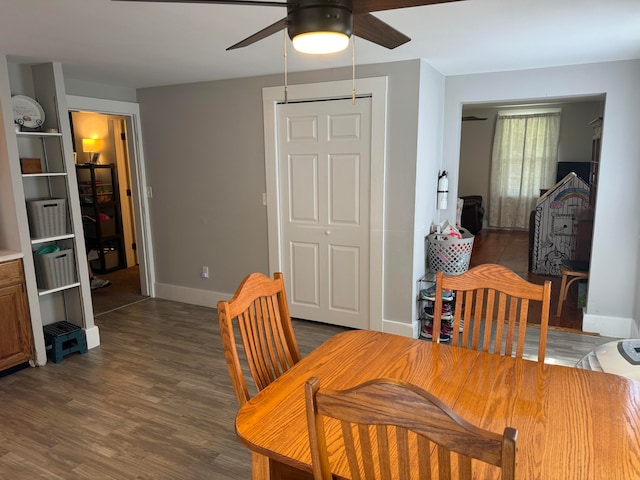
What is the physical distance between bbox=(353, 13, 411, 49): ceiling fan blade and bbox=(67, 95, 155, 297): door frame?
3518mm

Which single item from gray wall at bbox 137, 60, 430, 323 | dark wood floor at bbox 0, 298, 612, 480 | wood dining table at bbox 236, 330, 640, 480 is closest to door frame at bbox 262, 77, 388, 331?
gray wall at bbox 137, 60, 430, 323

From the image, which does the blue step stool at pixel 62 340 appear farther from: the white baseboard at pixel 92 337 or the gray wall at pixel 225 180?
the gray wall at pixel 225 180

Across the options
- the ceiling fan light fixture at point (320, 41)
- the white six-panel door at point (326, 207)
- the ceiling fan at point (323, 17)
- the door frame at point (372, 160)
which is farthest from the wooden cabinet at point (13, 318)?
the ceiling fan light fixture at point (320, 41)

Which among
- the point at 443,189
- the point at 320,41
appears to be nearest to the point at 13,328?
the point at 320,41

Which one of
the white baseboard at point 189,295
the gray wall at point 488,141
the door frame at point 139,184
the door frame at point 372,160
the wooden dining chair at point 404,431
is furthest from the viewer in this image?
the gray wall at point 488,141

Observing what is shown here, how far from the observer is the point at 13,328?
3.17m

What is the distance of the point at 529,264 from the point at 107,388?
206 inches

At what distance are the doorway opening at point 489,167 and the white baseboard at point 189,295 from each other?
3.41 m

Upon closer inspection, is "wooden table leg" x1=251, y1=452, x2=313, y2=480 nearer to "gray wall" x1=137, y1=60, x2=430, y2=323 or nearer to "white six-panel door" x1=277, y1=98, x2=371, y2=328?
"gray wall" x1=137, y1=60, x2=430, y2=323

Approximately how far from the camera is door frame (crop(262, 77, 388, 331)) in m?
3.53

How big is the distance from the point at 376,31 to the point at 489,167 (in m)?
8.28

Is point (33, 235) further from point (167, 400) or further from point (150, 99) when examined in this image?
point (150, 99)

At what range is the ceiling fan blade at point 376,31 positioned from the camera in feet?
4.89

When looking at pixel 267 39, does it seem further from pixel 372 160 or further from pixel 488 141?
pixel 488 141
